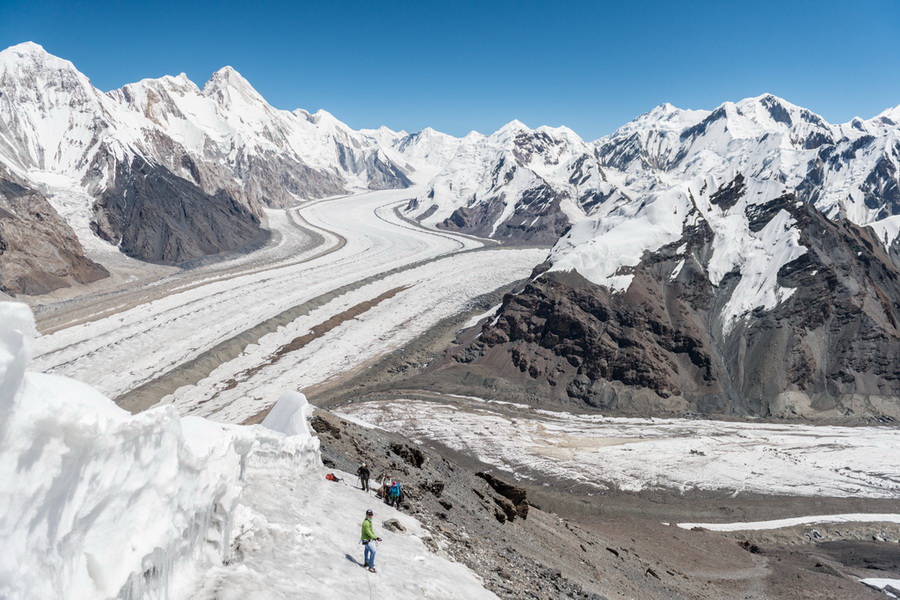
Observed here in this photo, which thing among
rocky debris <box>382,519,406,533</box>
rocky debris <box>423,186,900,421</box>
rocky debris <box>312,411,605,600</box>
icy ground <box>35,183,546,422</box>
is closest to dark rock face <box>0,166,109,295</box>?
icy ground <box>35,183,546,422</box>

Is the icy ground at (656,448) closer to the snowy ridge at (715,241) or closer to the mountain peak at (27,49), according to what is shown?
the snowy ridge at (715,241)

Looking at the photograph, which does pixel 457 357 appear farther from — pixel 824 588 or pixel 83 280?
pixel 83 280

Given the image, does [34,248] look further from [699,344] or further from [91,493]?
[91,493]

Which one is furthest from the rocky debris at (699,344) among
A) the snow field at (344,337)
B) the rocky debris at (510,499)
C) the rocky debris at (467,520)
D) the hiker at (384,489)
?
the hiker at (384,489)

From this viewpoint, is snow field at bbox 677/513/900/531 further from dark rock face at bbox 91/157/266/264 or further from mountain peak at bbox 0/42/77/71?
mountain peak at bbox 0/42/77/71

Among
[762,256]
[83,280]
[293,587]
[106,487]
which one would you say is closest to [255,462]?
[293,587]

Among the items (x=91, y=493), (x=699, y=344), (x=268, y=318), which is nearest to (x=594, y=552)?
(x=91, y=493)

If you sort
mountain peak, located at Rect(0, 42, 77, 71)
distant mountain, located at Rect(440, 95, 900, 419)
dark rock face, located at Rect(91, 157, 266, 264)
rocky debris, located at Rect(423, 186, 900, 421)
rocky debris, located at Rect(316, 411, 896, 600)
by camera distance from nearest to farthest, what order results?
rocky debris, located at Rect(316, 411, 896, 600) < rocky debris, located at Rect(423, 186, 900, 421) < distant mountain, located at Rect(440, 95, 900, 419) < dark rock face, located at Rect(91, 157, 266, 264) < mountain peak, located at Rect(0, 42, 77, 71)
